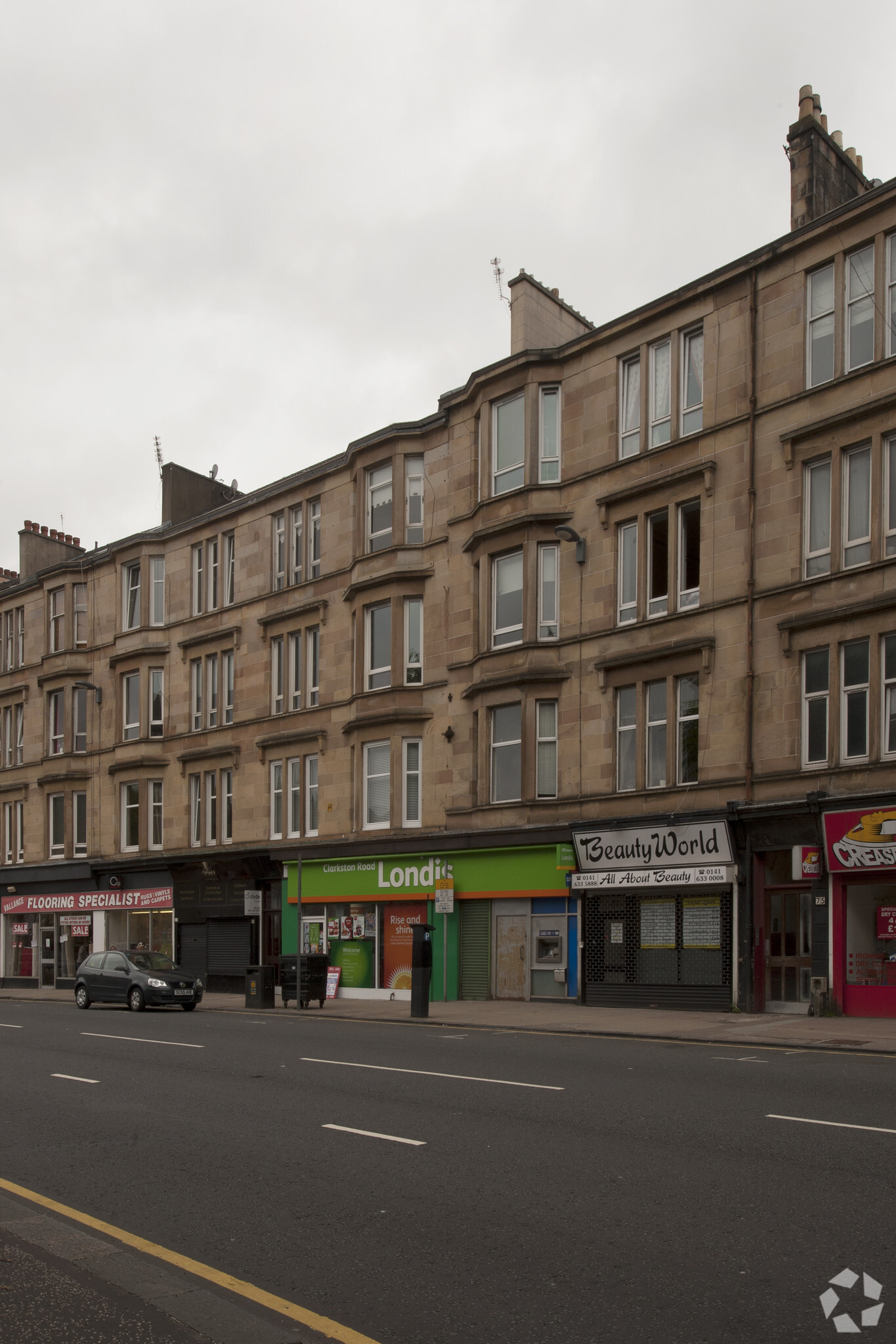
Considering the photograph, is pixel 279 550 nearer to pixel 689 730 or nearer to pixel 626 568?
pixel 626 568

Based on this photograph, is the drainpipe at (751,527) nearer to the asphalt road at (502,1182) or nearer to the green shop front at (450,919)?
the green shop front at (450,919)

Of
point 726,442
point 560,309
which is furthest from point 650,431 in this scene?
point 560,309

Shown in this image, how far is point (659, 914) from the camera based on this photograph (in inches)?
970

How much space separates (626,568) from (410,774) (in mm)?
7911

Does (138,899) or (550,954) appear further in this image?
(138,899)

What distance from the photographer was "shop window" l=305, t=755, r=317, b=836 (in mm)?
33156

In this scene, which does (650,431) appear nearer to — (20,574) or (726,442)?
(726,442)

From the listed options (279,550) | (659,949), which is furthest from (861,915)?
(279,550)

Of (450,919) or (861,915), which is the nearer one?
(861,915)

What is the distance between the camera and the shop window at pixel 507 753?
2745cm

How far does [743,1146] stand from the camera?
29.8 feet

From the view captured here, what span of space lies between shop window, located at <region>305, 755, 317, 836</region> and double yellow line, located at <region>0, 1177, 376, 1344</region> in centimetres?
2502

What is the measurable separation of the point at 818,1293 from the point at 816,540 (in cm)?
1827

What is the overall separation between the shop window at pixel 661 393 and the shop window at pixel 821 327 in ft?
10.4
